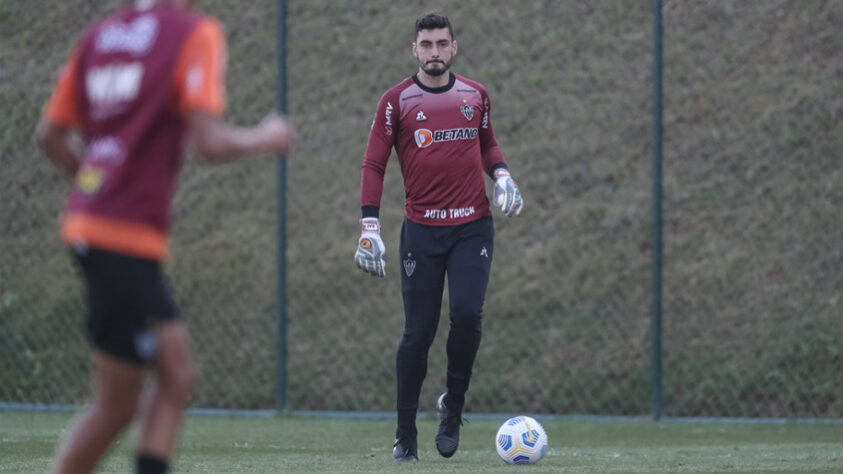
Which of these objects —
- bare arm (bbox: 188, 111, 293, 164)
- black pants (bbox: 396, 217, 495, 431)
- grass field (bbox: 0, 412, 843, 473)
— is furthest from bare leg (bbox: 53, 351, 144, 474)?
black pants (bbox: 396, 217, 495, 431)

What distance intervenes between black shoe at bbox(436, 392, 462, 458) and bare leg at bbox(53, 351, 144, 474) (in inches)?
120

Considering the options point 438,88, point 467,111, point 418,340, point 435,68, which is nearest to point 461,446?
point 418,340

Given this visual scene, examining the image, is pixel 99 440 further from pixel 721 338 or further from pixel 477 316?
pixel 721 338

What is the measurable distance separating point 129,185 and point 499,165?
3485 mm

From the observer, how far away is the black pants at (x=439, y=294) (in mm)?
6195

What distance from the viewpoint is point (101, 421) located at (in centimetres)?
326

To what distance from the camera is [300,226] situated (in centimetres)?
1047

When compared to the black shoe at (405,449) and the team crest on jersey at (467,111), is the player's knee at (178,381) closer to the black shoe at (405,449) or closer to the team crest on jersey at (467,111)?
the black shoe at (405,449)

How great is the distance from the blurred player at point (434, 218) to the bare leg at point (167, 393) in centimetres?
298

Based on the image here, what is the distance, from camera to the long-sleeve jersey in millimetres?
6289

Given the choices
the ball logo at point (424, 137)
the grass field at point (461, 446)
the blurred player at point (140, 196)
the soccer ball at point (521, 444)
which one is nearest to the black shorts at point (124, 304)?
the blurred player at point (140, 196)

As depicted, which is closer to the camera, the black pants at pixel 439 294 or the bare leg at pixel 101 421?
the bare leg at pixel 101 421

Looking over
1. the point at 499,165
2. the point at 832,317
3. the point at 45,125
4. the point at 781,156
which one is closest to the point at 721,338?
the point at 832,317

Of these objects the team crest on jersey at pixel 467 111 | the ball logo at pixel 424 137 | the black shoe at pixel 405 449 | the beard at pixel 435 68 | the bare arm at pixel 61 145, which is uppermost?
the bare arm at pixel 61 145
